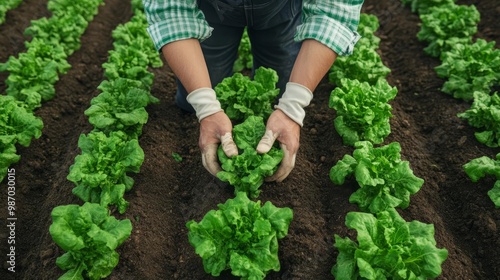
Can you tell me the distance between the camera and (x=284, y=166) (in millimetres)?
3887

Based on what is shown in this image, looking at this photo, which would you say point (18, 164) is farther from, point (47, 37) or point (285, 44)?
point (285, 44)

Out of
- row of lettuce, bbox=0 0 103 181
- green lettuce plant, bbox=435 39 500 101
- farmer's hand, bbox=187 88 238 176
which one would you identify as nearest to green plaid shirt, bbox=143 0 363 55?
farmer's hand, bbox=187 88 238 176

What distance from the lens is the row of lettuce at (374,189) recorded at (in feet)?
10.9

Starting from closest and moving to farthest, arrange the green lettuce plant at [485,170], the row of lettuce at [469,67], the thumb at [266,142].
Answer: the thumb at [266,142], the green lettuce plant at [485,170], the row of lettuce at [469,67]

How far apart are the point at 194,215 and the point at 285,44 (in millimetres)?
2027

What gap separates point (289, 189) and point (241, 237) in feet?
3.09

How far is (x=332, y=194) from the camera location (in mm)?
4328

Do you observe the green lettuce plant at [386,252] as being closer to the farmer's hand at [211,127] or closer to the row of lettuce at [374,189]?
the row of lettuce at [374,189]

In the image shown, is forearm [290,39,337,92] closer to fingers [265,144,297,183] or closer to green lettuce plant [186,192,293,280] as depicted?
fingers [265,144,297,183]

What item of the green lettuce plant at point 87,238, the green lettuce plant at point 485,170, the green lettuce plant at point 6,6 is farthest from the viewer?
the green lettuce plant at point 6,6

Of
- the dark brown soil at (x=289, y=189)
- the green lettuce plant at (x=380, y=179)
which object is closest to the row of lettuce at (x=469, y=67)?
the dark brown soil at (x=289, y=189)

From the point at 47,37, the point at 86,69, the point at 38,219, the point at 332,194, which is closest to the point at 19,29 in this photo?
the point at 47,37

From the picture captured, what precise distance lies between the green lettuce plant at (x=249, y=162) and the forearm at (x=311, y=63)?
57 centimetres

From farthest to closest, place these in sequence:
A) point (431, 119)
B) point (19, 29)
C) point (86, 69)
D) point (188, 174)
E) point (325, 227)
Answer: point (19, 29) < point (86, 69) < point (431, 119) < point (188, 174) < point (325, 227)
